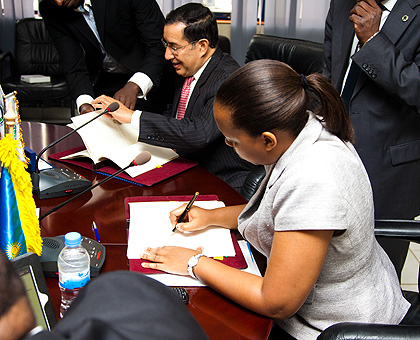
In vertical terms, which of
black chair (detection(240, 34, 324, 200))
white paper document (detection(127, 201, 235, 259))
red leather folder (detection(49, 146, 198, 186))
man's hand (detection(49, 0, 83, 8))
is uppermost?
man's hand (detection(49, 0, 83, 8))

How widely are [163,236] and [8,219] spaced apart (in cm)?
40

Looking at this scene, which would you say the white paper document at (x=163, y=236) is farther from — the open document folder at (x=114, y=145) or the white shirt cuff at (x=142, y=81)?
the white shirt cuff at (x=142, y=81)

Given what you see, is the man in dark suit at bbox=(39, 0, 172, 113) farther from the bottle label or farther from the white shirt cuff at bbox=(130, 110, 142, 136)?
the bottle label

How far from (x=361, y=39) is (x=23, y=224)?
4.26ft

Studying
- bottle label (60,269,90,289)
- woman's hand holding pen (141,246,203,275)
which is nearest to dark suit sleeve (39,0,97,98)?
woman's hand holding pen (141,246,203,275)

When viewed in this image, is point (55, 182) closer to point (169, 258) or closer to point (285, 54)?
point (169, 258)

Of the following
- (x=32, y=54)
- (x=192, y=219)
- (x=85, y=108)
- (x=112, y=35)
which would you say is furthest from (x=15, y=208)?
(x=32, y=54)

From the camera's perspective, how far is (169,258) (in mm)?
1149

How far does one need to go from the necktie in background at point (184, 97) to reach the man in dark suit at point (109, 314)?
168 centimetres

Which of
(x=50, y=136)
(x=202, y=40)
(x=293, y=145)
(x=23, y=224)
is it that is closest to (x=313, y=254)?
(x=293, y=145)

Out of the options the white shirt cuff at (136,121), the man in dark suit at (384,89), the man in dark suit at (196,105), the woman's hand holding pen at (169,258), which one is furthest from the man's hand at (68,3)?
the woman's hand holding pen at (169,258)

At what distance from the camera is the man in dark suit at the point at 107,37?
7.87 feet

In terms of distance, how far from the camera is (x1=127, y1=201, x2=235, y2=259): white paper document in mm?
1229

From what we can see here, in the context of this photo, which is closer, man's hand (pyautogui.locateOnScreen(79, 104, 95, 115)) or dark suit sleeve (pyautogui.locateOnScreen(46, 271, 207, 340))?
dark suit sleeve (pyautogui.locateOnScreen(46, 271, 207, 340))
